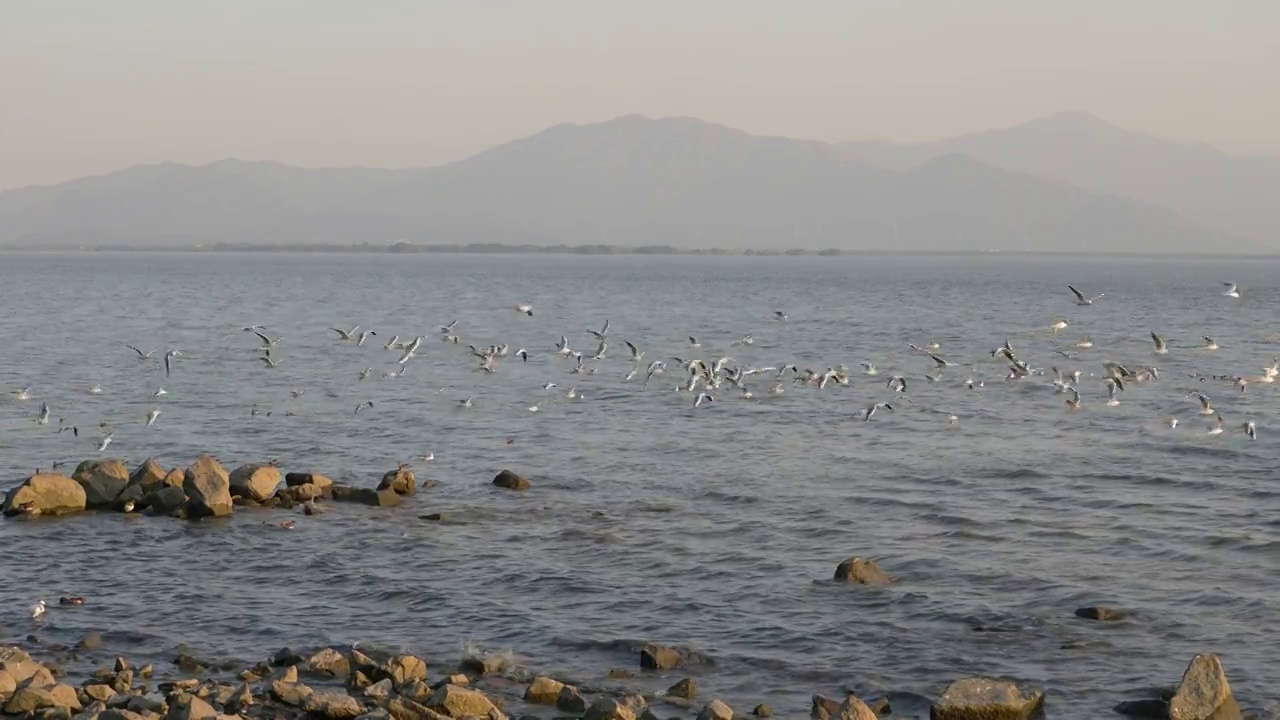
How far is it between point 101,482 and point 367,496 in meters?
5.32

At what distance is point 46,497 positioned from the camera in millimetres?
29688

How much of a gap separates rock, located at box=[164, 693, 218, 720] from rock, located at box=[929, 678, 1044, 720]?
330 inches

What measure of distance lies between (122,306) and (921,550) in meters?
102

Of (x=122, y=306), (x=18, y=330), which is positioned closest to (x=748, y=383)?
(x=18, y=330)

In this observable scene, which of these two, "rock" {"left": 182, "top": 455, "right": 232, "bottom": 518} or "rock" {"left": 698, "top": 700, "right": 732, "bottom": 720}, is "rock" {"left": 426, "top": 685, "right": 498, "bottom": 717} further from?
"rock" {"left": 182, "top": 455, "right": 232, "bottom": 518}

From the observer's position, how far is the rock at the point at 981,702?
17.9 metres

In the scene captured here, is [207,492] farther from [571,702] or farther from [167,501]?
[571,702]

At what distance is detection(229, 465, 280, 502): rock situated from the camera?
31.0 meters

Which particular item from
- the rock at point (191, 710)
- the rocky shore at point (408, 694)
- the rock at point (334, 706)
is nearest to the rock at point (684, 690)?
the rocky shore at point (408, 694)

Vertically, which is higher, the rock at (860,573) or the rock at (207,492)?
the rock at (207,492)

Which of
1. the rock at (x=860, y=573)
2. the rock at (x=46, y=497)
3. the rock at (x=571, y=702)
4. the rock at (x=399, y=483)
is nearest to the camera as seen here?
the rock at (x=571, y=702)

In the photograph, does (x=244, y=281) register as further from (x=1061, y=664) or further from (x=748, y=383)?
(x=1061, y=664)

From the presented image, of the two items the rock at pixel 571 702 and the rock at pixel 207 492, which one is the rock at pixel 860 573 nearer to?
the rock at pixel 571 702

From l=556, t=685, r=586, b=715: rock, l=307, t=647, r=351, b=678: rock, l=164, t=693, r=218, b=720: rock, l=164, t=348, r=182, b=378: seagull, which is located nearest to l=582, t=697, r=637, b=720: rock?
l=556, t=685, r=586, b=715: rock
